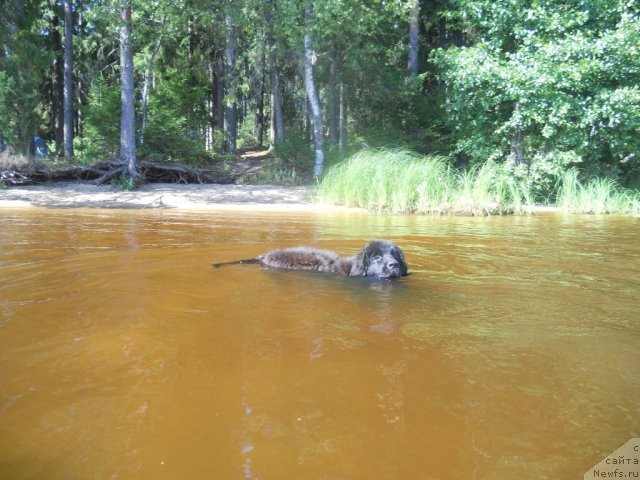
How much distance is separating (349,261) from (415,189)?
9.41 metres

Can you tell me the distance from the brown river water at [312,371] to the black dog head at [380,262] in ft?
0.71

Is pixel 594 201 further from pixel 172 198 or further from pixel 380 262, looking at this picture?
pixel 172 198

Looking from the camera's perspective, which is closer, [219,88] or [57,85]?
[57,85]

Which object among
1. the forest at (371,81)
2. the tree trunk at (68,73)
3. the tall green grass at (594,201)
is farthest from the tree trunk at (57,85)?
the tall green grass at (594,201)

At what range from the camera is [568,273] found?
600cm

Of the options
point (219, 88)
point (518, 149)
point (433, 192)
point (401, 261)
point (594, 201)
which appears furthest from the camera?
point (219, 88)

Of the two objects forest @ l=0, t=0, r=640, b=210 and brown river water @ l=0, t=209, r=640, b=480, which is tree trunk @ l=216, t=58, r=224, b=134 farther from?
brown river water @ l=0, t=209, r=640, b=480

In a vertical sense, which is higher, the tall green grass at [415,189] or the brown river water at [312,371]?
the tall green grass at [415,189]

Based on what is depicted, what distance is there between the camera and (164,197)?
1772 centimetres

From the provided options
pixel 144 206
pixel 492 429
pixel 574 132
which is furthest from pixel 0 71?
pixel 492 429

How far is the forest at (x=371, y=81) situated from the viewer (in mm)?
17250

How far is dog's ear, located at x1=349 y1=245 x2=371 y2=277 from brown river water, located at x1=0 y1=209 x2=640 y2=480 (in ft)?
0.82

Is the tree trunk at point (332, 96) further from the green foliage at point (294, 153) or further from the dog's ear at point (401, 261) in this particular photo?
the dog's ear at point (401, 261)

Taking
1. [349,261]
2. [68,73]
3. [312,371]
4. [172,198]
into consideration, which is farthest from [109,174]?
[312,371]
